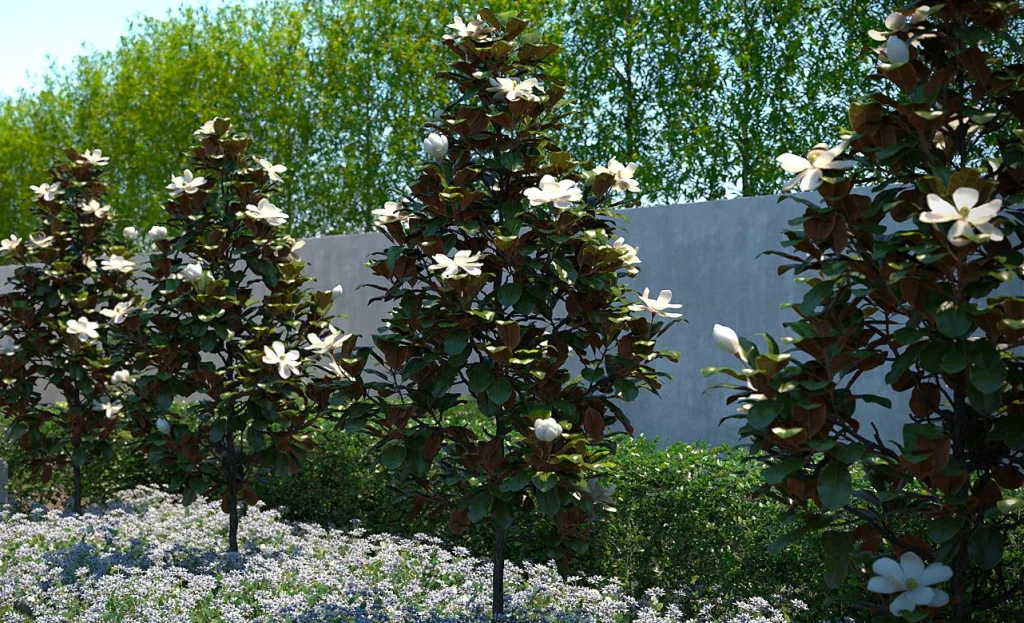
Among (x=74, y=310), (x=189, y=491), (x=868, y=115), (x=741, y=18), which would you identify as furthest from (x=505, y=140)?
(x=741, y=18)

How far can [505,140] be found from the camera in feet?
12.2

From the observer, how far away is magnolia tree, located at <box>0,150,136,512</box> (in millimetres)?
6129

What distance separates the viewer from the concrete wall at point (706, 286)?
606cm

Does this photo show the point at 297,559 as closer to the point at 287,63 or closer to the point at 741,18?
the point at 741,18

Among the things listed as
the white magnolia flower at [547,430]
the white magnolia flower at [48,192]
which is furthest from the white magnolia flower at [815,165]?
→ the white magnolia flower at [48,192]

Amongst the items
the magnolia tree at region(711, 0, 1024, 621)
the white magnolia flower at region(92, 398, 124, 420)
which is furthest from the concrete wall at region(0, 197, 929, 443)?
the magnolia tree at region(711, 0, 1024, 621)

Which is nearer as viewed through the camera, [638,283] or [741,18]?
[638,283]

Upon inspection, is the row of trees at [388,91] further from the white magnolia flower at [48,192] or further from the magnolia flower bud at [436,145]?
the magnolia flower bud at [436,145]

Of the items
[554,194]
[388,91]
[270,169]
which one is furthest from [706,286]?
[388,91]

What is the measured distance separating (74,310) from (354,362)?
3.42 meters

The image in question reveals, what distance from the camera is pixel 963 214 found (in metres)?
2.25

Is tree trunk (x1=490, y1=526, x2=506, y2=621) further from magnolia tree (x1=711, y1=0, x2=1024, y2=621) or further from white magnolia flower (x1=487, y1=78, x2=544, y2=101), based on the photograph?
white magnolia flower (x1=487, y1=78, x2=544, y2=101)

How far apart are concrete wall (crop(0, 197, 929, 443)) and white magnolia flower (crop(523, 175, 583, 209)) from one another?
2.87m

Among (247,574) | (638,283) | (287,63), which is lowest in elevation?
(247,574)
